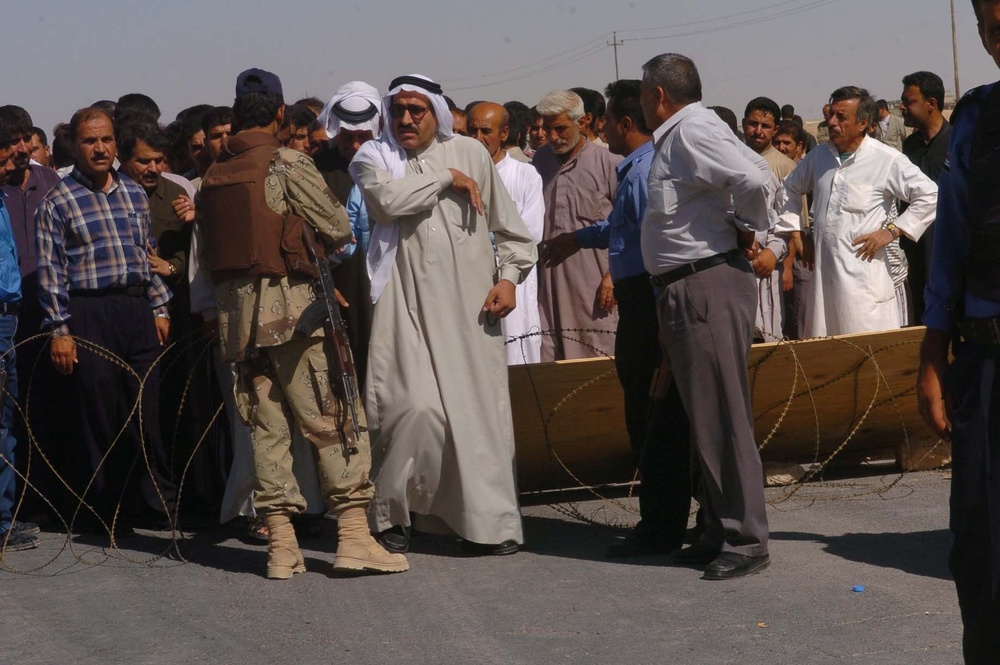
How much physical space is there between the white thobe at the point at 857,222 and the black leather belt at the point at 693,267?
94.5 inches

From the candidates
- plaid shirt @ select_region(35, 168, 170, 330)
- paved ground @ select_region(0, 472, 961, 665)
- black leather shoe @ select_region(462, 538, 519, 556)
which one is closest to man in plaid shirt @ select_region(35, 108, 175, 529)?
plaid shirt @ select_region(35, 168, 170, 330)

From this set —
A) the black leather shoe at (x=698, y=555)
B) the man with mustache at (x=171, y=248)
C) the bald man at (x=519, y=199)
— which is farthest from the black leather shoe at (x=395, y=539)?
the bald man at (x=519, y=199)

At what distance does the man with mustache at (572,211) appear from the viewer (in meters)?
9.02

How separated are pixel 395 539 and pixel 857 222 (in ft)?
10.9

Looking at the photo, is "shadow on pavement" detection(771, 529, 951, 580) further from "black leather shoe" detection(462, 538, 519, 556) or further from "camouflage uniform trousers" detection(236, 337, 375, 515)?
"camouflage uniform trousers" detection(236, 337, 375, 515)

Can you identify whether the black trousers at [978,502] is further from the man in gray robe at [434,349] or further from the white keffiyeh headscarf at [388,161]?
the white keffiyeh headscarf at [388,161]

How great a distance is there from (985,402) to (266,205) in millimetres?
3460

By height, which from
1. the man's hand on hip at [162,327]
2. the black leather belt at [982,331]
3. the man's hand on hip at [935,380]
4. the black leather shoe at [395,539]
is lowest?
the black leather shoe at [395,539]

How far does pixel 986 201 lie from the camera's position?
3658 millimetres

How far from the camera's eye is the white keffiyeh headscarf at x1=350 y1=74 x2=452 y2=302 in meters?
6.65

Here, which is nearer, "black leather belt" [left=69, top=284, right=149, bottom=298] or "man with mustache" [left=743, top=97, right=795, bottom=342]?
"black leather belt" [left=69, top=284, right=149, bottom=298]

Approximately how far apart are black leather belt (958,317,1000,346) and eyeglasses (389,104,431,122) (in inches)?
135

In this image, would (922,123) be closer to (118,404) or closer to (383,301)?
(383,301)

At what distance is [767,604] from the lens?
5.42 metres
